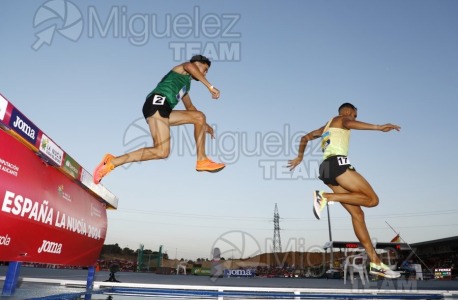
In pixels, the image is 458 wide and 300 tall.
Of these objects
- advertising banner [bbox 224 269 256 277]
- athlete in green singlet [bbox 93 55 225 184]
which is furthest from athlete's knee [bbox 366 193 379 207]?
advertising banner [bbox 224 269 256 277]

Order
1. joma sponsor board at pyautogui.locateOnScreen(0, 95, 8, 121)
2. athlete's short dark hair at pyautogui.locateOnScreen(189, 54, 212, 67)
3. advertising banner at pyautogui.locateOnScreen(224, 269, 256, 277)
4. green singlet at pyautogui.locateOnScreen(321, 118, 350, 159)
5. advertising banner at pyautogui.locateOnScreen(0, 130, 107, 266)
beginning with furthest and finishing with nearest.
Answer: advertising banner at pyautogui.locateOnScreen(224, 269, 256, 277), green singlet at pyautogui.locateOnScreen(321, 118, 350, 159), athlete's short dark hair at pyautogui.locateOnScreen(189, 54, 212, 67), advertising banner at pyautogui.locateOnScreen(0, 130, 107, 266), joma sponsor board at pyautogui.locateOnScreen(0, 95, 8, 121)

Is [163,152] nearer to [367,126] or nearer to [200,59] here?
[200,59]

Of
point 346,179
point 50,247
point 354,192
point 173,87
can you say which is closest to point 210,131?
point 173,87

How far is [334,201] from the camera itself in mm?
4363

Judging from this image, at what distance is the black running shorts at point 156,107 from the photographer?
3.91 meters

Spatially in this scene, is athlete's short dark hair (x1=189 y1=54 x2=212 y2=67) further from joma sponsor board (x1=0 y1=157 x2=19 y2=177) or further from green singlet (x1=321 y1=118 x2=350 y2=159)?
joma sponsor board (x1=0 y1=157 x2=19 y2=177)

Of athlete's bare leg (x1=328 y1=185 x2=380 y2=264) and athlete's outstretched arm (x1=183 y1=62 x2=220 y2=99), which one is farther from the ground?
athlete's outstretched arm (x1=183 y1=62 x2=220 y2=99)

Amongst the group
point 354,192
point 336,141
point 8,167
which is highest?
point 336,141

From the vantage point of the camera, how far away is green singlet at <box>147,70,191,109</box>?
3.98m

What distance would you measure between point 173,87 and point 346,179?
2.47 meters

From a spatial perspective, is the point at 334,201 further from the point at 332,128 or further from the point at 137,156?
the point at 137,156

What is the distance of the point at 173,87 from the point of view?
13.2 feet

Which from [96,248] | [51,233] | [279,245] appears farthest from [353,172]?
[279,245]

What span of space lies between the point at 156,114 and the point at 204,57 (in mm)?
905
